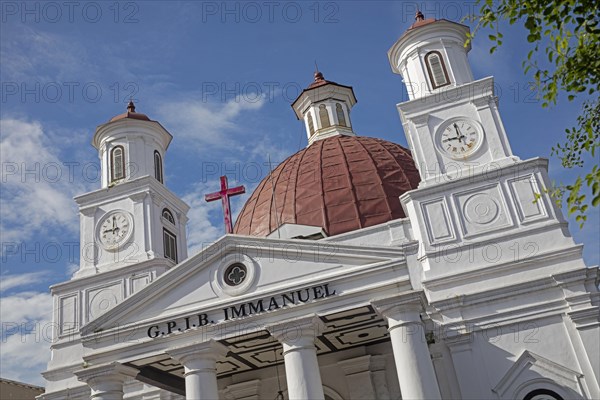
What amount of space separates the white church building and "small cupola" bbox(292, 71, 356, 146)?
6.82 m

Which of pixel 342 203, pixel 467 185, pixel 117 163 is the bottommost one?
pixel 467 185

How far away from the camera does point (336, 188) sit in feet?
82.5

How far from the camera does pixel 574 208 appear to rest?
7.86 metres

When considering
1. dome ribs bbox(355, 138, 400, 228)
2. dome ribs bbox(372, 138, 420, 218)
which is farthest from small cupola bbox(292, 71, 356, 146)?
dome ribs bbox(355, 138, 400, 228)

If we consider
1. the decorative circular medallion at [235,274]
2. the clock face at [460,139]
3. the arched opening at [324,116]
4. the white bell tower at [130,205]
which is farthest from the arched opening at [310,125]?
the decorative circular medallion at [235,274]

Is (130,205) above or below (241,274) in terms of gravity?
above

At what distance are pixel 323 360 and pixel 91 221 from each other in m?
10.8

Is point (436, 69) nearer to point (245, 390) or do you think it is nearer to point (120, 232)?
point (245, 390)

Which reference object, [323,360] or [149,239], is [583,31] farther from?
[149,239]

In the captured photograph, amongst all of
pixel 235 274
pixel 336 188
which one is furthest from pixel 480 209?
pixel 235 274

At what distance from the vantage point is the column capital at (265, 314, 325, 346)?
14.9m

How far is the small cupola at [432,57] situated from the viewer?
22172mm

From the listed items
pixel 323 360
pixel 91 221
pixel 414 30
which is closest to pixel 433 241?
pixel 323 360

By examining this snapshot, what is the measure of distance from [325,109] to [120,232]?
14.1 m
